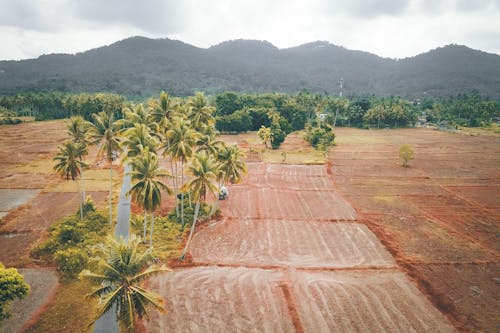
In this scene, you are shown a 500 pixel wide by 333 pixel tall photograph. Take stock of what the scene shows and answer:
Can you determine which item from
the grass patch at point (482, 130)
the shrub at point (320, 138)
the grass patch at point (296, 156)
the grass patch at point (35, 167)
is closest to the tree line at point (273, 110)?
the grass patch at point (482, 130)

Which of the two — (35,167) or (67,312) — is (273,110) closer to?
(35,167)

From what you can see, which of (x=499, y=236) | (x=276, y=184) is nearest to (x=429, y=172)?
(x=499, y=236)

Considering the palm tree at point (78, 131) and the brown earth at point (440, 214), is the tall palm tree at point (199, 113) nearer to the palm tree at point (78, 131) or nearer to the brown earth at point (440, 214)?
the palm tree at point (78, 131)

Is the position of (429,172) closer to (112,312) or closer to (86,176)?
(112,312)

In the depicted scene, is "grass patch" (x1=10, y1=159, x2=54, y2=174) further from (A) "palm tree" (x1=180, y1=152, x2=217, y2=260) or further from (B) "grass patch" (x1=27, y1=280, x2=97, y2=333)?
(A) "palm tree" (x1=180, y1=152, x2=217, y2=260)

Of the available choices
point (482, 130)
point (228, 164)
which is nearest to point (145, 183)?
point (228, 164)

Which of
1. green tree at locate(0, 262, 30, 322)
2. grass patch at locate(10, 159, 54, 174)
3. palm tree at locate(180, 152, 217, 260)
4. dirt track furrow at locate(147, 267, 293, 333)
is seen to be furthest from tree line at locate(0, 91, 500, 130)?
green tree at locate(0, 262, 30, 322)
